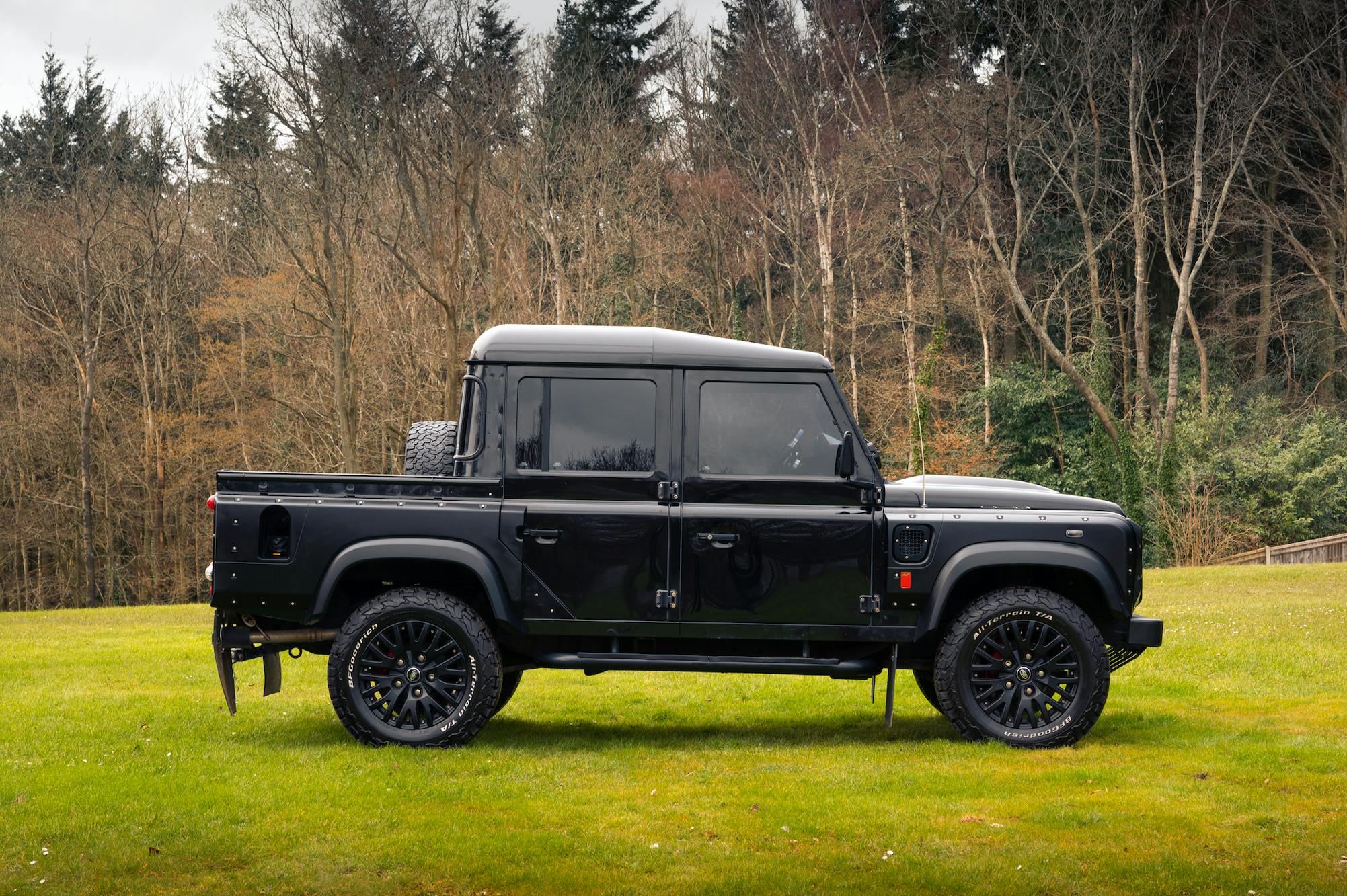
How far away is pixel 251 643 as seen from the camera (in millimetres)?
7855

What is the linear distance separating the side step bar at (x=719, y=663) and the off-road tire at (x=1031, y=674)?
1.62ft

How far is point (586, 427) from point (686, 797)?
2.43 m

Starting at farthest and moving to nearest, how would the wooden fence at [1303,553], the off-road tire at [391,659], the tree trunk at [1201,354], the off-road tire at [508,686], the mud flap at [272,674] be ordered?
1. the tree trunk at [1201,354]
2. the wooden fence at [1303,553]
3. the off-road tire at [508,686]
4. the mud flap at [272,674]
5. the off-road tire at [391,659]

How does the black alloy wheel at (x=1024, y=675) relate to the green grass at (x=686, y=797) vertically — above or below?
above

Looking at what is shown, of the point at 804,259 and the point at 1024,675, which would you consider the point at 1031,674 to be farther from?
the point at 804,259

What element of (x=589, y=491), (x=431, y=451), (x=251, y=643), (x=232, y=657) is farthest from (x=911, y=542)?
(x=232, y=657)

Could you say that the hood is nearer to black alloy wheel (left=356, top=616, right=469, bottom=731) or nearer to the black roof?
the black roof

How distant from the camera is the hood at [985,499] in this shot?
7.85 m

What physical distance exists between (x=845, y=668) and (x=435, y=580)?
2693mm

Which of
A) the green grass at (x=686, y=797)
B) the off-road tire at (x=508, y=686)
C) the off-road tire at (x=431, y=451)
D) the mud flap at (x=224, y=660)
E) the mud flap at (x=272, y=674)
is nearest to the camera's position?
the green grass at (x=686, y=797)

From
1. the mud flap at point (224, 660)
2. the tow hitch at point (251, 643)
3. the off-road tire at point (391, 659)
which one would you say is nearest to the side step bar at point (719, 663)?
the off-road tire at point (391, 659)

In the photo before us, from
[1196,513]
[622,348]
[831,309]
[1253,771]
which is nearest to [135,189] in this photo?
[831,309]

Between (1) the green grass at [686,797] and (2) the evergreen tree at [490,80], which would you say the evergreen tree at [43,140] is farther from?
(1) the green grass at [686,797]

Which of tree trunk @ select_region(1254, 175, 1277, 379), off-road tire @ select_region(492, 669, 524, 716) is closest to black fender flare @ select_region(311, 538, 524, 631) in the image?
off-road tire @ select_region(492, 669, 524, 716)
